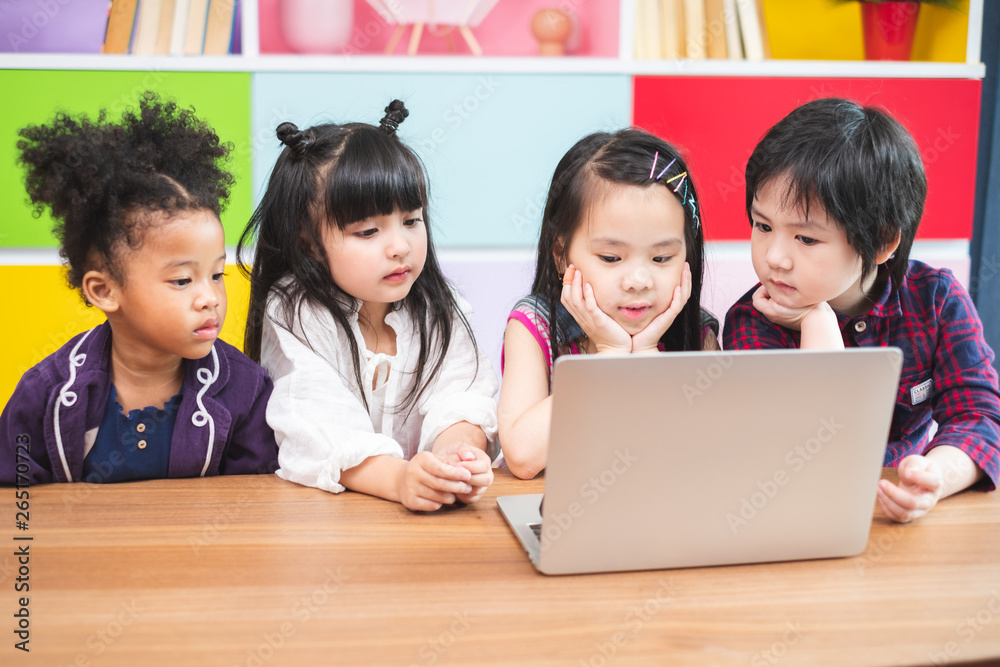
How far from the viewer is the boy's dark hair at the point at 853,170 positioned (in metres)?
1.17

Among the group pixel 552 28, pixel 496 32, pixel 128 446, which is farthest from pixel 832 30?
pixel 128 446

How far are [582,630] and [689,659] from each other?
88 mm

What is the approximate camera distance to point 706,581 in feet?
2.57

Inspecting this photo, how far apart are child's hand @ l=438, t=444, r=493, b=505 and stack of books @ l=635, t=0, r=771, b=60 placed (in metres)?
1.81

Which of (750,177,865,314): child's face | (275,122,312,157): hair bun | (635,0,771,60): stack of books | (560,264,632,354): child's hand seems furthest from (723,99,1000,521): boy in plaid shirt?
(635,0,771,60): stack of books

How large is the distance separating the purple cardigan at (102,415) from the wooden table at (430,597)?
0.52 feet

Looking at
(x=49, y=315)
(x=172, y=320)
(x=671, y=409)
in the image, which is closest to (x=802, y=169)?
(x=671, y=409)

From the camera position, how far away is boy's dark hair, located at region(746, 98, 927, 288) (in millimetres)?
1168

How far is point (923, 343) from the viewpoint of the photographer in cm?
128

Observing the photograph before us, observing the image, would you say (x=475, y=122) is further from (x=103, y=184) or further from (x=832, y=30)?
(x=103, y=184)

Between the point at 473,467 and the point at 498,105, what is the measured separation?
1633 millimetres

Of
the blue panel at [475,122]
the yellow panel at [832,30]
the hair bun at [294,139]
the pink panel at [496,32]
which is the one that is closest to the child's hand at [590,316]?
the hair bun at [294,139]

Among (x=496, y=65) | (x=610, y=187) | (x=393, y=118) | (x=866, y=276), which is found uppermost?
(x=496, y=65)

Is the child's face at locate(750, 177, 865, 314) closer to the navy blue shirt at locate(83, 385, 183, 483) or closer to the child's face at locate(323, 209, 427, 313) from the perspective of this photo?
the child's face at locate(323, 209, 427, 313)
